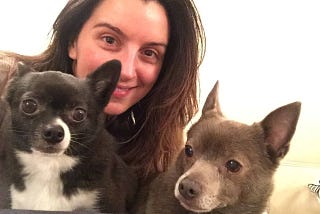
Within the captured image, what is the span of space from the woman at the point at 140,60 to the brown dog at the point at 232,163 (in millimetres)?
496

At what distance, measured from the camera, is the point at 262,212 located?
6.06 feet

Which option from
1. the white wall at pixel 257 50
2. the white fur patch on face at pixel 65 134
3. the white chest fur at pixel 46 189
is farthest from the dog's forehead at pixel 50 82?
the white wall at pixel 257 50

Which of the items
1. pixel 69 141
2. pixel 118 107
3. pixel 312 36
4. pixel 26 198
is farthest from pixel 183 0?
pixel 312 36

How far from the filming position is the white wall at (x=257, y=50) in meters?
3.34

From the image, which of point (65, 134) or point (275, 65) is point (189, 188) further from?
point (275, 65)

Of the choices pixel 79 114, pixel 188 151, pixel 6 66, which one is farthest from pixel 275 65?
pixel 79 114

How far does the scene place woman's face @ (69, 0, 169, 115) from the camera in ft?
6.91

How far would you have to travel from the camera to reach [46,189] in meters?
1.77

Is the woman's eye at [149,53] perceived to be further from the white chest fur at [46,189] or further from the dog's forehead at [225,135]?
the white chest fur at [46,189]

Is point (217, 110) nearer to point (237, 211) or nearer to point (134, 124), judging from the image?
point (237, 211)

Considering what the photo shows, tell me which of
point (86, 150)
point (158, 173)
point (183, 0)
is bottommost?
point (158, 173)

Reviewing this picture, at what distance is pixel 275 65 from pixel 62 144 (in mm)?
2110

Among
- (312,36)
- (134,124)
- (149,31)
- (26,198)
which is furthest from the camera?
(312,36)

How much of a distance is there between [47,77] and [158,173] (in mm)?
799
